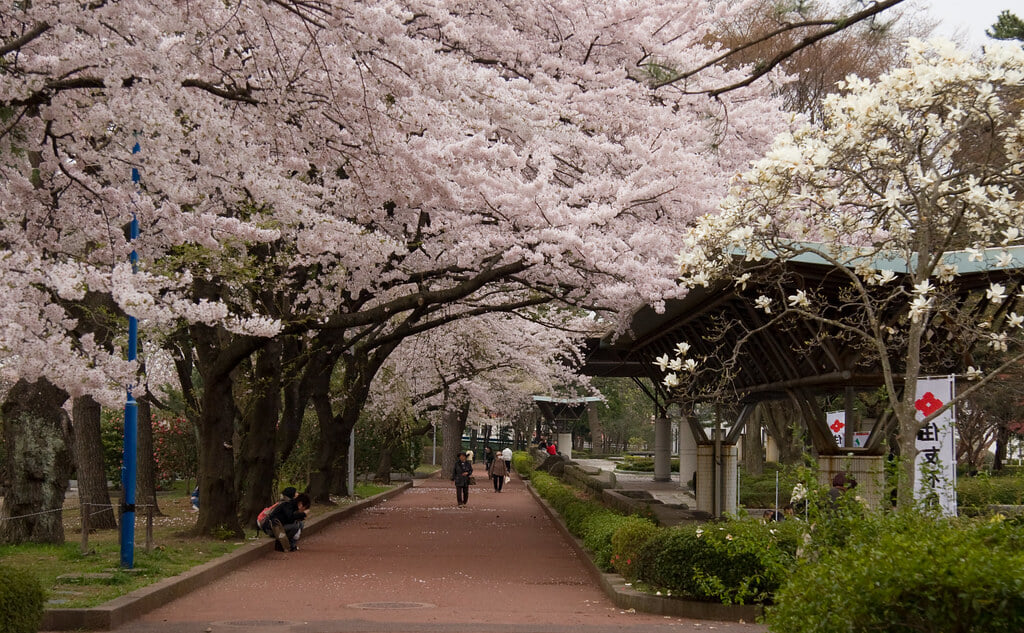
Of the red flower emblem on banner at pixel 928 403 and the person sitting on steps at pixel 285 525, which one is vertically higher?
the red flower emblem on banner at pixel 928 403

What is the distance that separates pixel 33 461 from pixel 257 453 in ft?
19.0

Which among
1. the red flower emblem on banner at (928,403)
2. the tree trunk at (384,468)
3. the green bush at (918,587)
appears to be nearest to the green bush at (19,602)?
the green bush at (918,587)

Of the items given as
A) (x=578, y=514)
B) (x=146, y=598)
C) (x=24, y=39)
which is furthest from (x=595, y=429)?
(x=24, y=39)

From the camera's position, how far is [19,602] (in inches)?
327

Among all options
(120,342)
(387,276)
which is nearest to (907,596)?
(120,342)

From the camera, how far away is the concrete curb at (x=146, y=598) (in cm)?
1065

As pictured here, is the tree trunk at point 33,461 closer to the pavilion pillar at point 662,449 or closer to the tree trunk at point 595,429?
the pavilion pillar at point 662,449

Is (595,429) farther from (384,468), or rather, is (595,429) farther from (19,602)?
(19,602)

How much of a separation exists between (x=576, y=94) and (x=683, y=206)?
2.52 m

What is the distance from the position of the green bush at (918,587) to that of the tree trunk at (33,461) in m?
13.0

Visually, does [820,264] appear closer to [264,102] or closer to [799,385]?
[799,385]

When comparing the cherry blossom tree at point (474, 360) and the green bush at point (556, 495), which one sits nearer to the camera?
the green bush at point (556, 495)

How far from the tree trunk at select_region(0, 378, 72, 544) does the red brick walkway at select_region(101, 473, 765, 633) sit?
2.93 metres

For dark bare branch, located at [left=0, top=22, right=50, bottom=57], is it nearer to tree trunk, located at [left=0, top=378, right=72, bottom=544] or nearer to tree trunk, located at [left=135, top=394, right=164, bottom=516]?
tree trunk, located at [left=0, top=378, right=72, bottom=544]
